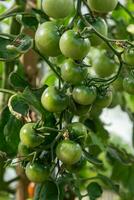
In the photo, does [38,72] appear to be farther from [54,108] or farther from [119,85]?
[54,108]

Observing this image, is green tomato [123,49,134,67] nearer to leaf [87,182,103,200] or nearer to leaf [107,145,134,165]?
leaf [87,182,103,200]

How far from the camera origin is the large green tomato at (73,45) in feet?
1.97

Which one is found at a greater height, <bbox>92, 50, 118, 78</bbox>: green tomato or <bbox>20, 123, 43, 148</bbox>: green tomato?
<bbox>20, 123, 43, 148</bbox>: green tomato

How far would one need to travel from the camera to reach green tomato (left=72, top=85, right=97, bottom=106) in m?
0.61

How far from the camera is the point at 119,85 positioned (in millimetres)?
762

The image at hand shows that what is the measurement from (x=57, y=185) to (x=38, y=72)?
1.59 feet

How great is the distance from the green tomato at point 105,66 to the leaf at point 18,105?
0.16 metres

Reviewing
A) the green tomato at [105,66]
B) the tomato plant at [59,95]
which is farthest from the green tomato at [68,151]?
the green tomato at [105,66]

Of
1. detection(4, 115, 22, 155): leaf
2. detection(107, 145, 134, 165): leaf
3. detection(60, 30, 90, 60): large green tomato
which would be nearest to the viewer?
detection(60, 30, 90, 60): large green tomato

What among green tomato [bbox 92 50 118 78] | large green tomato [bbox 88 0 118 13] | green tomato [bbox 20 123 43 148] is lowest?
green tomato [bbox 92 50 118 78]

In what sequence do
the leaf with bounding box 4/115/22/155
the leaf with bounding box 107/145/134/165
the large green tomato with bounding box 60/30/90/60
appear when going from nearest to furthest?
the large green tomato with bounding box 60/30/90/60, the leaf with bounding box 4/115/22/155, the leaf with bounding box 107/145/134/165

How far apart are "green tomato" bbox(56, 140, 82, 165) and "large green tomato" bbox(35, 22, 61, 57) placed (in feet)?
0.37

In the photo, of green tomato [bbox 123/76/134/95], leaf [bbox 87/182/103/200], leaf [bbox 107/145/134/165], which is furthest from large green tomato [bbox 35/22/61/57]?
leaf [bbox 107/145/134/165]

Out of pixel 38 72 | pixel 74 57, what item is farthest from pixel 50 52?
pixel 38 72
